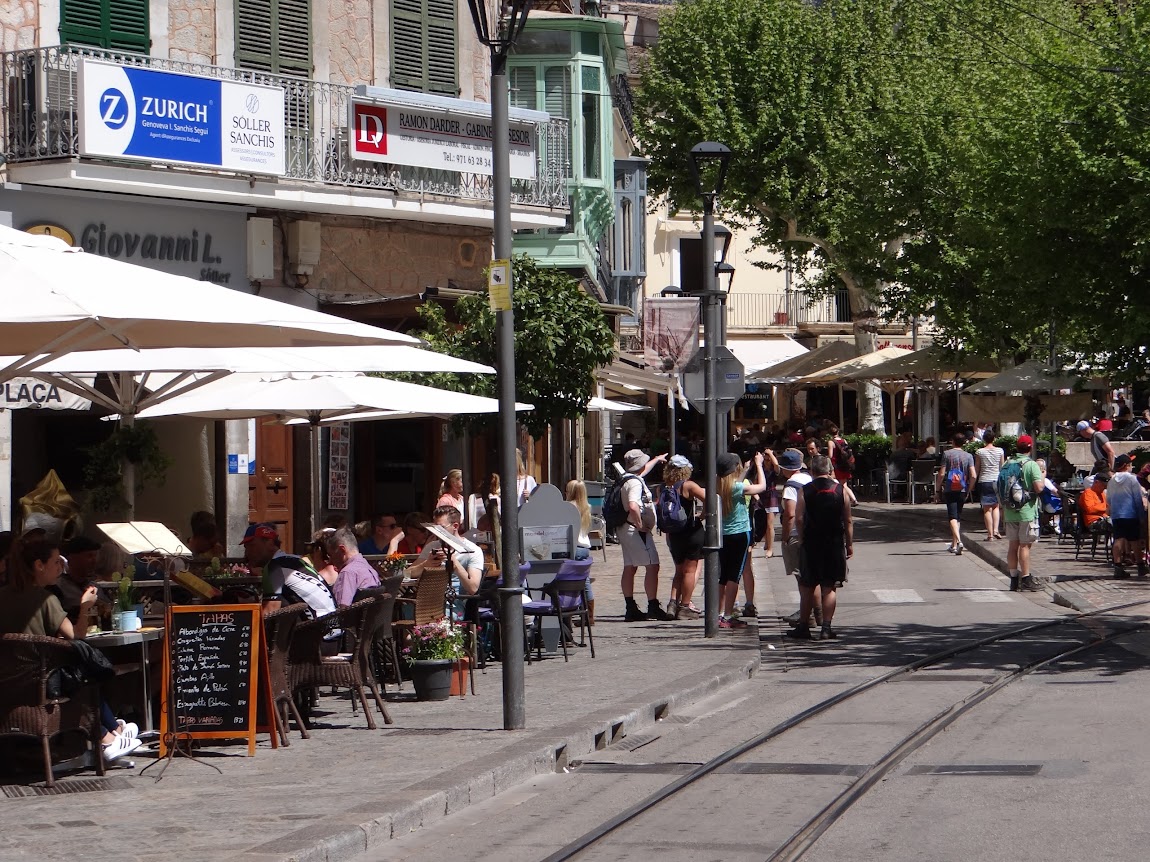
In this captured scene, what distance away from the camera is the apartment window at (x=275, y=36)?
21.8 metres

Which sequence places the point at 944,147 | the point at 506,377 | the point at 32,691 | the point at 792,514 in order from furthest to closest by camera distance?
the point at 944,147, the point at 792,514, the point at 506,377, the point at 32,691

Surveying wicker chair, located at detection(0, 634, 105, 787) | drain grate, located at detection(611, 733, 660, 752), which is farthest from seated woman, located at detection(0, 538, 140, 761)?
drain grate, located at detection(611, 733, 660, 752)

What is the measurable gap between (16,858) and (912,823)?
3.91 m

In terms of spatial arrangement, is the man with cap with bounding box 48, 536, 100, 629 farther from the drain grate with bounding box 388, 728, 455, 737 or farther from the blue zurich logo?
the blue zurich logo

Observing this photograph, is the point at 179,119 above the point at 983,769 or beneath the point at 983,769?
above

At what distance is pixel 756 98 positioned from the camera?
147 feet

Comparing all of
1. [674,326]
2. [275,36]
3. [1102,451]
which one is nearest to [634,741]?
[674,326]

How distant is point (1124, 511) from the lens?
21.9 metres

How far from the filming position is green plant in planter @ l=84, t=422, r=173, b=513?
16.5m

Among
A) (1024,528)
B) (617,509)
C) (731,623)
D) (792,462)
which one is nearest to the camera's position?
(731,623)

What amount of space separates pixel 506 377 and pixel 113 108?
397 inches

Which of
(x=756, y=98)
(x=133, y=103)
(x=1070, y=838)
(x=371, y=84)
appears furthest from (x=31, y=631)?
(x=756, y=98)

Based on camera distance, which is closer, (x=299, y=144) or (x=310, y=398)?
(x=310, y=398)

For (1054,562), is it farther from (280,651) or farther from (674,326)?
(280,651)
